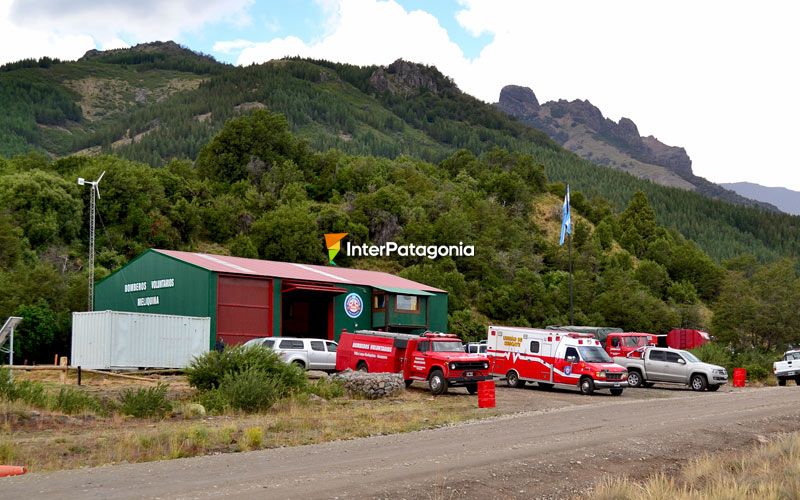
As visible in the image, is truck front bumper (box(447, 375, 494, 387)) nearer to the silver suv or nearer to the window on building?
the silver suv

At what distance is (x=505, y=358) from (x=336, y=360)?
6.71m

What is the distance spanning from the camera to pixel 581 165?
605 feet

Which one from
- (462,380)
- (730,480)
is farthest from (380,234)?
(730,480)

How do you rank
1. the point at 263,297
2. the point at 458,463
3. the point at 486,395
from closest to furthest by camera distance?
the point at 458,463, the point at 486,395, the point at 263,297

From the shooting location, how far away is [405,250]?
3317 inches

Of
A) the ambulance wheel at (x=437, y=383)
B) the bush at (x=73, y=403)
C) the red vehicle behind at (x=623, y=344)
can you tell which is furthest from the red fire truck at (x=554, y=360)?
the bush at (x=73, y=403)

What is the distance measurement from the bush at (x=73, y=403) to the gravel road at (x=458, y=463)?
841cm

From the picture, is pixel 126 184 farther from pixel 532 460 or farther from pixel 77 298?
pixel 532 460

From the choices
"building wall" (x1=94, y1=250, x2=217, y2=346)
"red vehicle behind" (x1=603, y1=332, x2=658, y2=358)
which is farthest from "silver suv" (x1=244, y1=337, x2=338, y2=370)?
"red vehicle behind" (x1=603, y1=332, x2=658, y2=358)

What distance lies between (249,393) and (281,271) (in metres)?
21.3

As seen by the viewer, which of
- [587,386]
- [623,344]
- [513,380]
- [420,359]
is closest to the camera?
[420,359]

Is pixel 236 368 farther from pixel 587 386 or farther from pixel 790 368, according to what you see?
pixel 790 368

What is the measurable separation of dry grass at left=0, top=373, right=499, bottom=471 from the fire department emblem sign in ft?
64.2

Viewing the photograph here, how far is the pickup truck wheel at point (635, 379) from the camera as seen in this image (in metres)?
36.5
